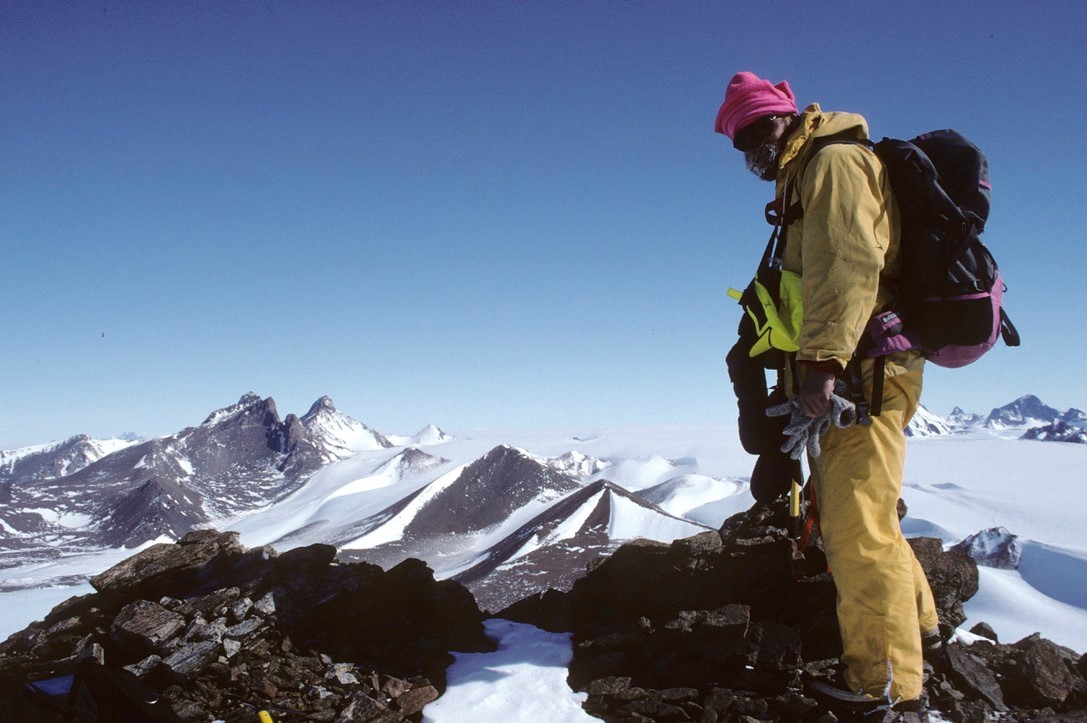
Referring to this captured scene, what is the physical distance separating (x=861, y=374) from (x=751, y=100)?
2358mm

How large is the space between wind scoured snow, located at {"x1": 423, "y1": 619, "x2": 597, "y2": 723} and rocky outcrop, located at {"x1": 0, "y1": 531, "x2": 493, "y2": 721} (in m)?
0.21

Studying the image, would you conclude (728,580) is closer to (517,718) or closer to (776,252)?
(517,718)

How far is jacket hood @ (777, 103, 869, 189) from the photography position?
451cm

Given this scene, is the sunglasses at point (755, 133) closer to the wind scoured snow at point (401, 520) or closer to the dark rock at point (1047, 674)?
the dark rock at point (1047, 674)

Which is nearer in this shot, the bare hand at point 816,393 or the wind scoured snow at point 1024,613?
the bare hand at point 816,393

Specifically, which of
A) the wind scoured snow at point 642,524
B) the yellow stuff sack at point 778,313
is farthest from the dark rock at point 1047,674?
the wind scoured snow at point 642,524

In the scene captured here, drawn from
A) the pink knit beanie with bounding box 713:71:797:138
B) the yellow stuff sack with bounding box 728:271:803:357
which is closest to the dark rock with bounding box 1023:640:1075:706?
the yellow stuff sack with bounding box 728:271:803:357

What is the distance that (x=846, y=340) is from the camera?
4.08 metres

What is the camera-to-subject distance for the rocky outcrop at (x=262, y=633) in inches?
218

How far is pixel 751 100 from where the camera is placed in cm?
474

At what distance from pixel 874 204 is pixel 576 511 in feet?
207

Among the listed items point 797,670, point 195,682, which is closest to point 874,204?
point 797,670

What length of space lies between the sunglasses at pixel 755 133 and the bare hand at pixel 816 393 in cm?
202

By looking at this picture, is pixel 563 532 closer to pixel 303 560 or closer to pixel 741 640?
pixel 303 560
